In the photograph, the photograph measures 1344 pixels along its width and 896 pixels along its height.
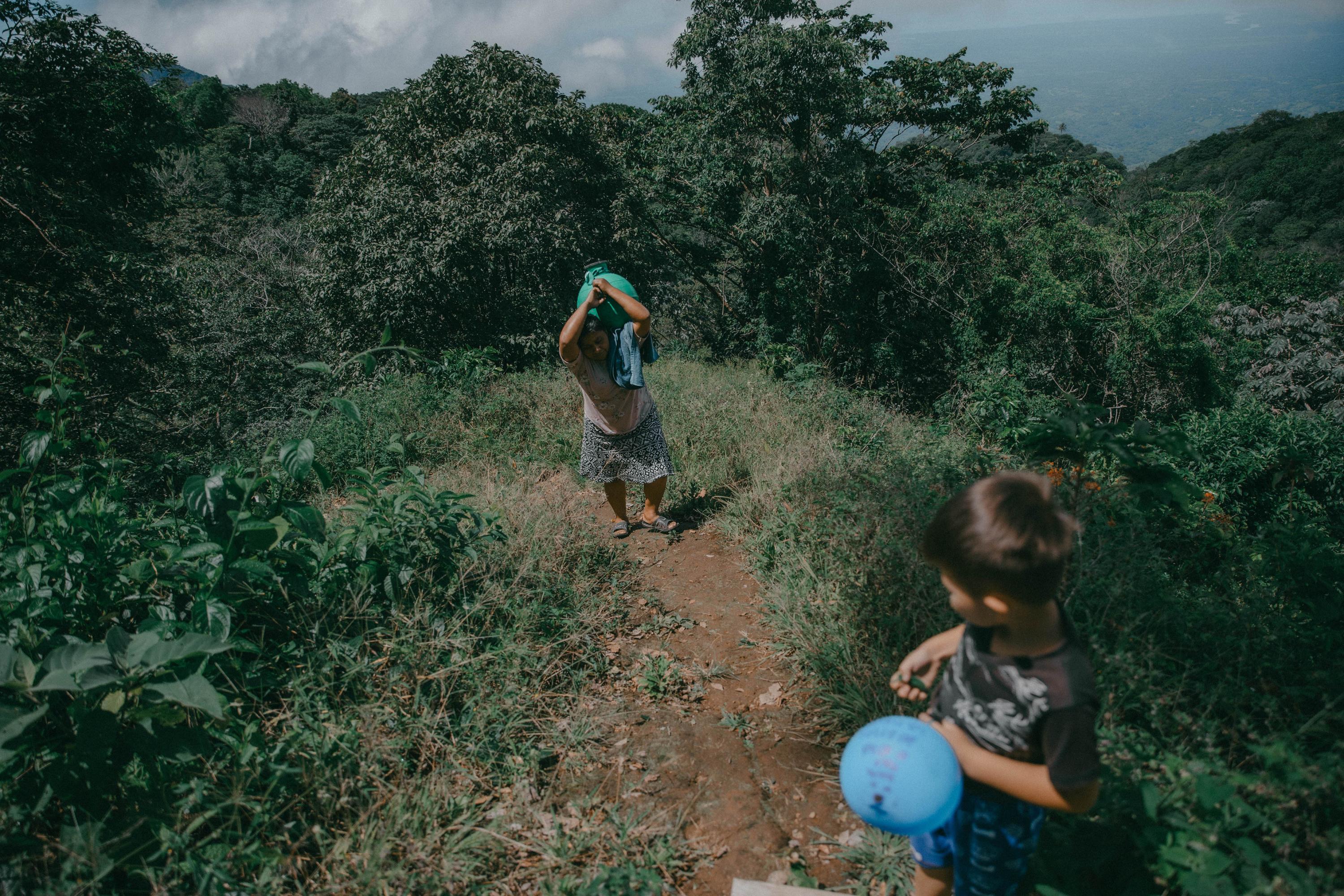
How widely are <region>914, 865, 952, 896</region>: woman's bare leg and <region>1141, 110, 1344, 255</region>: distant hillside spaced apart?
29.0 metres

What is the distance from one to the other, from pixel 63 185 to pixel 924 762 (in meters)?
10.2

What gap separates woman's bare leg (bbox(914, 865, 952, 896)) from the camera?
64.4 inches

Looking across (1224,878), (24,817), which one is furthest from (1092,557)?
(24,817)

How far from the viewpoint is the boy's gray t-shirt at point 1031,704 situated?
1188 mm

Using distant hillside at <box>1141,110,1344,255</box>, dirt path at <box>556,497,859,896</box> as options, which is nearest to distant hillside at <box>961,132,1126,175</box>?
distant hillside at <box>1141,110,1344,255</box>

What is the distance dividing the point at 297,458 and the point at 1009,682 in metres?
2.21

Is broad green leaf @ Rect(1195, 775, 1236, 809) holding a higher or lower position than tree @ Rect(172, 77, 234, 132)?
lower

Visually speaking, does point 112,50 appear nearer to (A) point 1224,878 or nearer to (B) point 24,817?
(B) point 24,817

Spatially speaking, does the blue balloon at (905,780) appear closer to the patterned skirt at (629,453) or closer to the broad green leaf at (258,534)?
the broad green leaf at (258,534)

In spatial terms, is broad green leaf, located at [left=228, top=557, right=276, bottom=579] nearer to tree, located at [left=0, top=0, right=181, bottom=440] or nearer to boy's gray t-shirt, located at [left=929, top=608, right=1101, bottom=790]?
boy's gray t-shirt, located at [left=929, top=608, right=1101, bottom=790]

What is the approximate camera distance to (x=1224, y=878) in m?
1.32

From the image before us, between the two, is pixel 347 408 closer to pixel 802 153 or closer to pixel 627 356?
pixel 627 356

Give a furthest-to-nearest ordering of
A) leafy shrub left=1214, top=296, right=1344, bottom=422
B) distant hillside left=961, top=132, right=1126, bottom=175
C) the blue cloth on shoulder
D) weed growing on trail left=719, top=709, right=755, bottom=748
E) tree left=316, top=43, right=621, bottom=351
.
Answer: distant hillside left=961, top=132, right=1126, bottom=175, leafy shrub left=1214, top=296, right=1344, bottom=422, tree left=316, top=43, right=621, bottom=351, the blue cloth on shoulder, weed growing on trail left=719, top=709, right=755, bottom=748

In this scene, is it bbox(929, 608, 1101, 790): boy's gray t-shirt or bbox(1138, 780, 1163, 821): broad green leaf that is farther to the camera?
bbox(1138, 780, 1163, 821): broad green leaf
